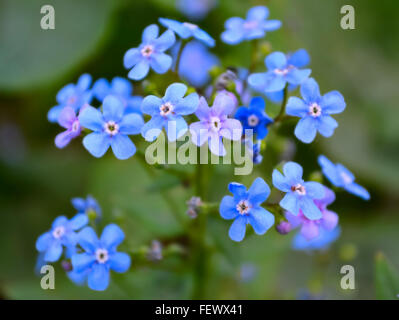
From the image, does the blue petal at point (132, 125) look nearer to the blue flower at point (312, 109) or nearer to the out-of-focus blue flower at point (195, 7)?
the blue flower at point (312, 109)

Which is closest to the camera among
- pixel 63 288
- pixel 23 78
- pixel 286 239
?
pixel 286 239

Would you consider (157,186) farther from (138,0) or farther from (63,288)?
(138,0)

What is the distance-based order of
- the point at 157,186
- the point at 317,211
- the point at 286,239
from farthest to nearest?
1. the point at 286,239
2. the point at 157,186
3. the point at 317,211

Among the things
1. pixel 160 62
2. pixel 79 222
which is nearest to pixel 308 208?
pixel 160 62

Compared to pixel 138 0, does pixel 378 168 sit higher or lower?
lower

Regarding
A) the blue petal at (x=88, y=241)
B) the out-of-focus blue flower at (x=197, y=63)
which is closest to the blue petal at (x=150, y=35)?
the blue petal at (x=88, y=241)

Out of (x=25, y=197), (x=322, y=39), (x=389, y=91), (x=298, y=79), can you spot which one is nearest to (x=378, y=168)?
(x=389, y=91)

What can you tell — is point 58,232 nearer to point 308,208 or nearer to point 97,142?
point 97,142
